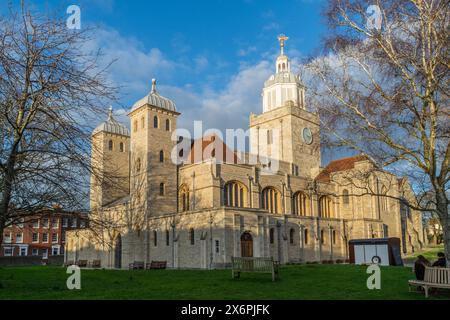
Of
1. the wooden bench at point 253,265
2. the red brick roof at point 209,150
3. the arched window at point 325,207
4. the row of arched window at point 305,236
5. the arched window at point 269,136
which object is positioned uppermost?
the arched window at point 269,136

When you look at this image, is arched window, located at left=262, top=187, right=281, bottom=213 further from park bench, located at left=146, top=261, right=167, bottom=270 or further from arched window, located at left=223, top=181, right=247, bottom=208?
park bench, located at left=146, top=261, right=167, bottom=270

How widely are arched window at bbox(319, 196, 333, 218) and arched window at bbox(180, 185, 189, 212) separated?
51.1 feet

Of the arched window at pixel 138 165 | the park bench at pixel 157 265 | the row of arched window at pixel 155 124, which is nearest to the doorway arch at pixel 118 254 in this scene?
the arched window at pixel 138 165

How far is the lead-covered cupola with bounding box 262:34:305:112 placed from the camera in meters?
51.7

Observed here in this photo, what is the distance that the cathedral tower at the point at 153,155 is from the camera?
39.5 meters

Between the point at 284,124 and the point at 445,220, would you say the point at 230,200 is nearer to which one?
the point at 284,124

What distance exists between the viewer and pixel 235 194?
129 ft

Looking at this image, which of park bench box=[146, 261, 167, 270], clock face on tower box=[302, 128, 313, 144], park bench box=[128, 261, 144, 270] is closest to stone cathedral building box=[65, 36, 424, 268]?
clock face on tower box=[302, 128, 313, 144]

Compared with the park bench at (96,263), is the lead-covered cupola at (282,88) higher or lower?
higher

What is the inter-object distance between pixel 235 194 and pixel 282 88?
18.3 m

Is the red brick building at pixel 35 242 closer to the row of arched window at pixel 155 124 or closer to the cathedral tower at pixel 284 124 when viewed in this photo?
the row of arched window at pixel 155 124

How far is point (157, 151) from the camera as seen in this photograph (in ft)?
133
